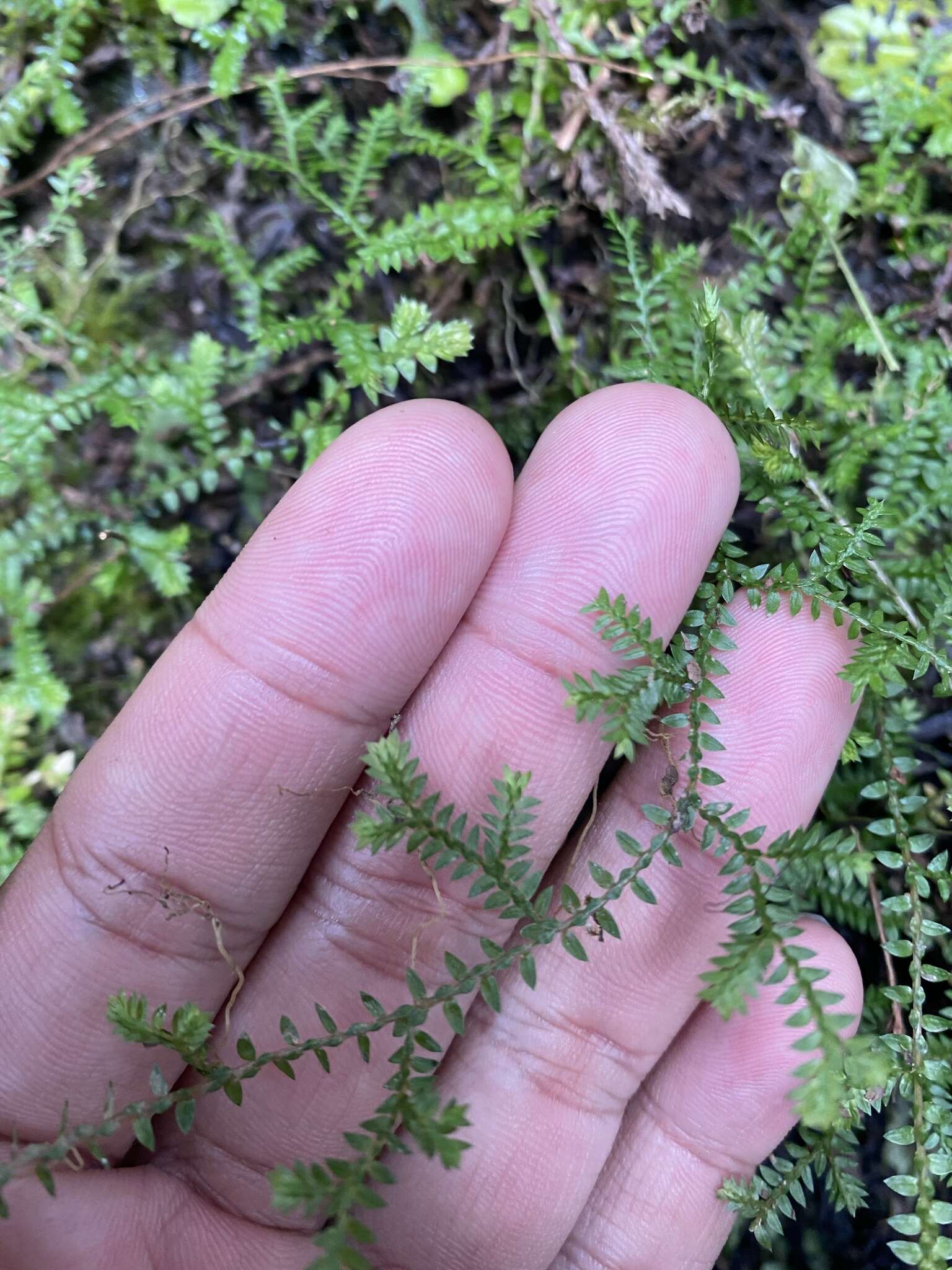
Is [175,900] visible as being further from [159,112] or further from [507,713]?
[159,112]

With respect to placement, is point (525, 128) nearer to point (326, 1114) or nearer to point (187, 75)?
point (187, 75)

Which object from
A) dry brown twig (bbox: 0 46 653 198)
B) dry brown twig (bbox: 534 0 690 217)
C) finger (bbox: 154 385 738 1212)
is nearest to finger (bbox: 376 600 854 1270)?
finger (bbox: 154 385 738 1212)

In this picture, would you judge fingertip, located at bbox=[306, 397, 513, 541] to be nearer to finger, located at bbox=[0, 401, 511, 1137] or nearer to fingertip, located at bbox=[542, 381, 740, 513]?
finger, located at bbox=[0, 401, 511, 1137]

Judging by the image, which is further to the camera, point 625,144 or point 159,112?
point 159,112

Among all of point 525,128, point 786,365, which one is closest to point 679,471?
point 786,365

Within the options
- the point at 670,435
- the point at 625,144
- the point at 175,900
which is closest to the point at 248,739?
the point at 175,900

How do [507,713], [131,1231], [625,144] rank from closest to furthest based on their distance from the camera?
1. [131,1231]
2. [507,713]
3. [625,144]

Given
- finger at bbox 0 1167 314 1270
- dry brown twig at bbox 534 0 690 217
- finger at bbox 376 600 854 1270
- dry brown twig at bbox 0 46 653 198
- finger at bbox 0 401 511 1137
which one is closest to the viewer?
finger at bbox 0 1167 314 1270

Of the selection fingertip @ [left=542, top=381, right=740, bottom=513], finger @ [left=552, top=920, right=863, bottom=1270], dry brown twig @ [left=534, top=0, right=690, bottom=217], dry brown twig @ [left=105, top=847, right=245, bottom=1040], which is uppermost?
dry brown twig @ [left=534, top=0, right=690, bottom=217]

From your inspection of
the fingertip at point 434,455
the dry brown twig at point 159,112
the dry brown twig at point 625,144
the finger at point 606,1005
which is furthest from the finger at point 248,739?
the dry brown twig at point 159,112
